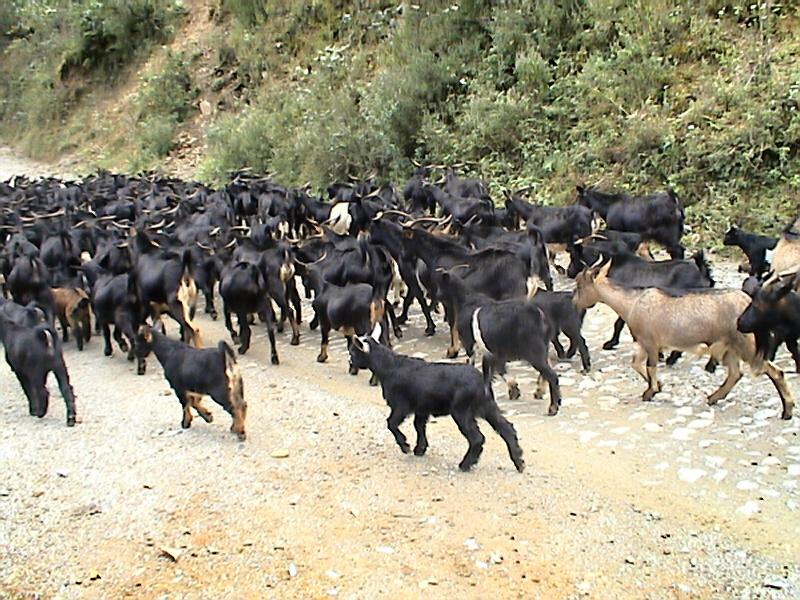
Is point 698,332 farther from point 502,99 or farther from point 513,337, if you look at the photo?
point 502,99

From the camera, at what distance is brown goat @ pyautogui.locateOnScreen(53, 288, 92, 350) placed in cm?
1008

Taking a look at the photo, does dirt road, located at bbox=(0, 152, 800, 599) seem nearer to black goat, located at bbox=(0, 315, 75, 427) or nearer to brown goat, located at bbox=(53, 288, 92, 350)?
black goat, located at bbox=(0, 315, 75, 427)

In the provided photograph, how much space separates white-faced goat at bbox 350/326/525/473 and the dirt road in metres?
0.18

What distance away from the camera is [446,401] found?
20.3ft

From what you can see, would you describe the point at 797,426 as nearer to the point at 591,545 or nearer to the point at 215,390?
the point at 591,545

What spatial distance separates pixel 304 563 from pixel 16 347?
3.75 metres

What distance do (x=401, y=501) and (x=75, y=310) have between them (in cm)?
577

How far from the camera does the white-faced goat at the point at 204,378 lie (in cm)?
685

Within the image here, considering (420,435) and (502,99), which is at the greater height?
(502,99)

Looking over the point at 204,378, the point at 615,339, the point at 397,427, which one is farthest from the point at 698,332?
the point at 204,378

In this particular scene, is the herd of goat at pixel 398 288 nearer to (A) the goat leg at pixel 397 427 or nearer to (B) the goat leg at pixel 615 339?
(A) the goat leg at pixel 397 427

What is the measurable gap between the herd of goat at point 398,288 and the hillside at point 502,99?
2402 millimetres

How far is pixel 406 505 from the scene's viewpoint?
5828 mm

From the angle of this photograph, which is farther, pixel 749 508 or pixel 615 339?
pixel 615 339
